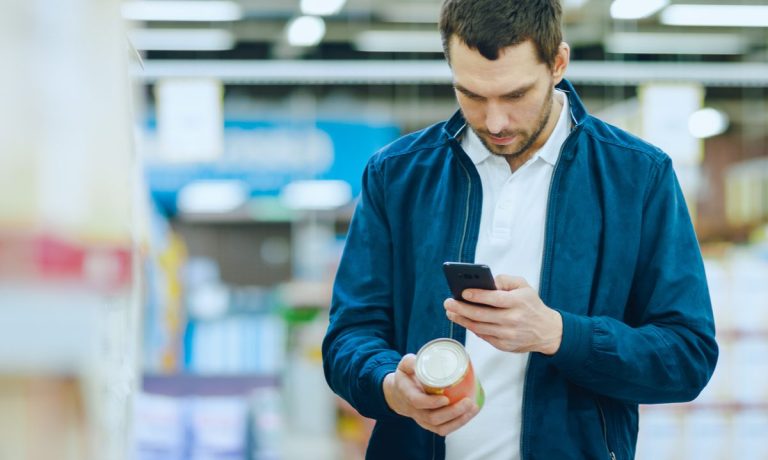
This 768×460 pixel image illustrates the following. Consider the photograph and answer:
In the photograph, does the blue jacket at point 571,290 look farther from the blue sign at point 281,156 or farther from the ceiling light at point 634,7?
the blue sign at point 281,156

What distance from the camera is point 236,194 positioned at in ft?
37.2

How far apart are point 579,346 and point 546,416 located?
159 millimetres

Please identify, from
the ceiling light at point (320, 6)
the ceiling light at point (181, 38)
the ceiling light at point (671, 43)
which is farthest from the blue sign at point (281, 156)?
the ceiling light at point (671, 43)

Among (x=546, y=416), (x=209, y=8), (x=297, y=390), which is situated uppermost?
(x=209, y=8)

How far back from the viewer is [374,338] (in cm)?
179

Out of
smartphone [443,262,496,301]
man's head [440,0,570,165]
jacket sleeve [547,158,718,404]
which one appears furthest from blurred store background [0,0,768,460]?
jacket sleeve [547,158,718,404]

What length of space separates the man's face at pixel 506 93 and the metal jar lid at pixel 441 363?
0.41 m

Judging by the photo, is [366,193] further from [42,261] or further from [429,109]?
[429,109]

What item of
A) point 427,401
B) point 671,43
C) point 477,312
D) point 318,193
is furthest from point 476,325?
point 671,43

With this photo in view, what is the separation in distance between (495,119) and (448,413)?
0.53 metres

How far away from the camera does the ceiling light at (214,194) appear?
1109 centimetres

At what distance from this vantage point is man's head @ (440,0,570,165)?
5.50ft

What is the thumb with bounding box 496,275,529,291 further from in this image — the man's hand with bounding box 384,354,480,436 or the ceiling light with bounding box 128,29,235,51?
the ceiling light with bounding box 128,29,235,51

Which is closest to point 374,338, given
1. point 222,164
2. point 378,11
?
point 222,164
